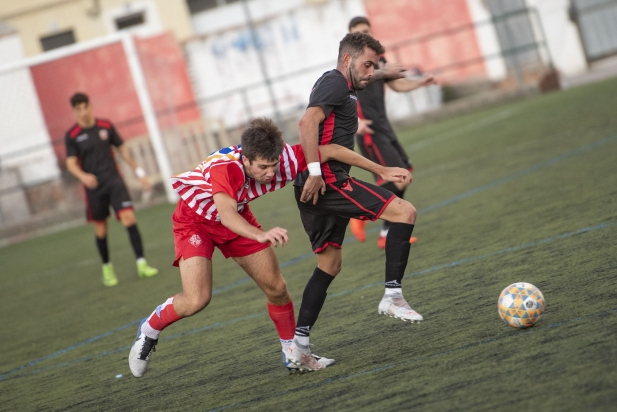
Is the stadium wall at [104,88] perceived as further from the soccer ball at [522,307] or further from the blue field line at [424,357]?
the soccer ball at [522,307]

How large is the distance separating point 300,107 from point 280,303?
676 inches

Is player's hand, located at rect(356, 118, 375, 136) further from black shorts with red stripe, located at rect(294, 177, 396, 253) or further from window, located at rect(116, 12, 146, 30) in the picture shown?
window, located at rect(116, 12, 146, 30)

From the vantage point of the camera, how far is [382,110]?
26.1 feet

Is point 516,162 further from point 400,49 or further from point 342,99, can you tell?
point 400,49

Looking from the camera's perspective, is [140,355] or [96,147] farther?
[96,147]

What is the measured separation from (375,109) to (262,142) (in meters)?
3.69

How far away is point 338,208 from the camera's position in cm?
490

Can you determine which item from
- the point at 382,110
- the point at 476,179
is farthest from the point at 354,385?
the point at 476,179

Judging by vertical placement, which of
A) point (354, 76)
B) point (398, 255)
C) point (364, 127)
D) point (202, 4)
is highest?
point (202, 4)

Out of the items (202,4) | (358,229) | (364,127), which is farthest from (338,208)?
(202,4)

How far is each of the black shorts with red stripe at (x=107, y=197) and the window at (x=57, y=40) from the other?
17.7 m

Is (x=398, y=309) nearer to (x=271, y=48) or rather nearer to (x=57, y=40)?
(x=271, y=48)

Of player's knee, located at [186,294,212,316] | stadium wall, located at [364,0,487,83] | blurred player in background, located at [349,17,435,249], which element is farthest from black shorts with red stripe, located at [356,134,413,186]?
stadium wall, located at [364,0,487,83]

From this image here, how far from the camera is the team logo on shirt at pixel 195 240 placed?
4922 millimetres
